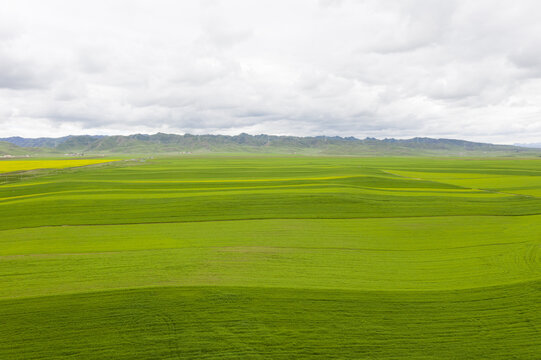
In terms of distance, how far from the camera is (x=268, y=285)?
66.7 feet

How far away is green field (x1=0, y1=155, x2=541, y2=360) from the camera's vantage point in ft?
49.6

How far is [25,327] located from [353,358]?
1680cm

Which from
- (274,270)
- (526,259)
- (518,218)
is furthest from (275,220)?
(518,218)

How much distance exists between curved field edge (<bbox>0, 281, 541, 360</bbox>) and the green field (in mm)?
76

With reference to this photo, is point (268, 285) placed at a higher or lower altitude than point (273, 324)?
higher

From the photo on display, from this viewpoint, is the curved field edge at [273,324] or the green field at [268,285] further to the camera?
the green field at [268,285]

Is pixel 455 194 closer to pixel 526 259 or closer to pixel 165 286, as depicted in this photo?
pixel 526 259

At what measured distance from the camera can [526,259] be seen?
24859mm

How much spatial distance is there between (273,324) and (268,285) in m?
3.95

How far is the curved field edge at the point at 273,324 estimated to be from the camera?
14.7m

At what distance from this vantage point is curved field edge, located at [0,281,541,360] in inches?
578

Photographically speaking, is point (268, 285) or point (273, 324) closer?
point (273, 324)

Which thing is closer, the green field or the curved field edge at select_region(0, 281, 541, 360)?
the curved field edge at select_region(0, 281, 541, 360)

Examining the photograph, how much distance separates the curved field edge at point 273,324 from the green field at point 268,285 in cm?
8
